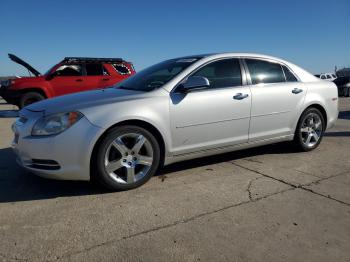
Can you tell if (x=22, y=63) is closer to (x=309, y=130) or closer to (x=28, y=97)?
(x=28, y=97)

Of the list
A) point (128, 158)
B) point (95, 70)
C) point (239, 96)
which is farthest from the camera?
point (95, 70)

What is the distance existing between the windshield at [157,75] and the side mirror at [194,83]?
236 millimetres

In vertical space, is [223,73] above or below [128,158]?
above

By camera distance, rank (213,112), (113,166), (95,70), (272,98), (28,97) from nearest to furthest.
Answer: (113,166) < (213,112) < (272,98) < (28,97) < (95,70)

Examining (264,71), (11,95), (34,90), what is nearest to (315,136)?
(264,71)

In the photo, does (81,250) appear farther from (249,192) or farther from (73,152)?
(249,192)

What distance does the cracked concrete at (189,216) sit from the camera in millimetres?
2686

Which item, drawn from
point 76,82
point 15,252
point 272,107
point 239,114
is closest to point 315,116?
point 272,107

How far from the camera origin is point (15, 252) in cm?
→ 268

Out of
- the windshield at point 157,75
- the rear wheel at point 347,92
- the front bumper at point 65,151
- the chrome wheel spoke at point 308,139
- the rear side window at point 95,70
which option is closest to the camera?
the front bumper at point 65,151

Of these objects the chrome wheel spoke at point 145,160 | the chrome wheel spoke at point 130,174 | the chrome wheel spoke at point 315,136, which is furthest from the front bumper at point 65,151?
the chrome wheel spoke at point 315,136

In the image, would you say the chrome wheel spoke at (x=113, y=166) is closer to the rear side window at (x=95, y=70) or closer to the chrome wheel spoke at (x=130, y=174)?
the chrome wheel spoke at (x=130, y=174)

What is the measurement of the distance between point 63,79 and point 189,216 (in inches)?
363

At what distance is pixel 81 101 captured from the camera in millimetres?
3996
